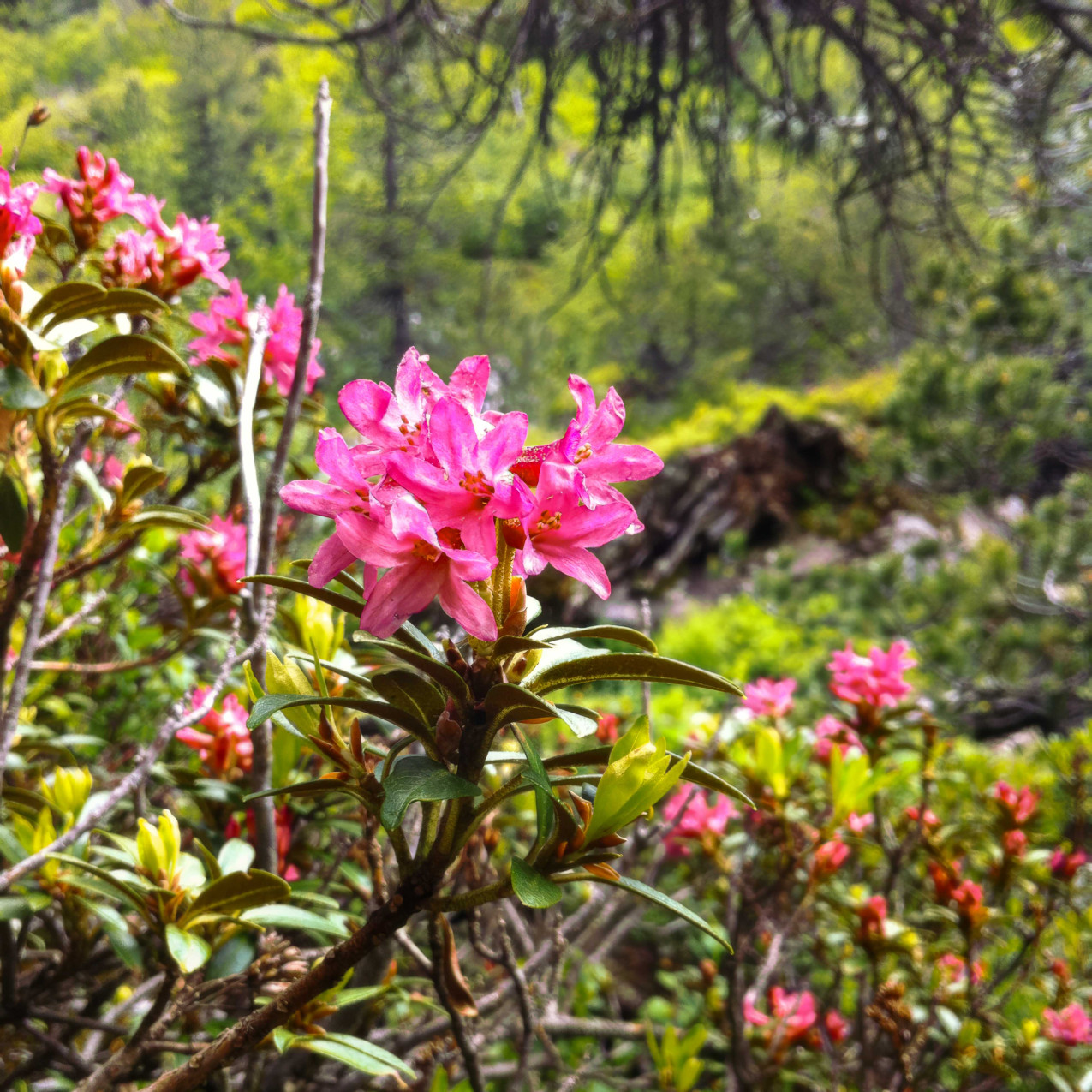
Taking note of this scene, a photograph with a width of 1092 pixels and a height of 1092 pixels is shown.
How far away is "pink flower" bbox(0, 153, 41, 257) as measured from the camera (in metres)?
0.62

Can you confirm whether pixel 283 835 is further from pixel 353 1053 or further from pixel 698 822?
pixel 698 822

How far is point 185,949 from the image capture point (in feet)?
1.75

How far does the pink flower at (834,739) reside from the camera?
1.22 metres

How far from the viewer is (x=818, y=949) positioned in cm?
146

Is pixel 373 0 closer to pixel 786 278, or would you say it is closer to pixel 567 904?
pixel 567 904

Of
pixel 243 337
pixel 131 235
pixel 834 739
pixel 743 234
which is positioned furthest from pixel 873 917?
pixel 743 234

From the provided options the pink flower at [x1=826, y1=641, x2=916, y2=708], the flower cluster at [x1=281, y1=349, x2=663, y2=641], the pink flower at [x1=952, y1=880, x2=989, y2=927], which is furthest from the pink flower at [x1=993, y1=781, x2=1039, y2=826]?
the flower cluster at [x1=281, y1=349, x2=663, y2=641]

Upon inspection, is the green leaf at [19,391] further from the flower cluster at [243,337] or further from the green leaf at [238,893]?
the green leaf at [238,893]

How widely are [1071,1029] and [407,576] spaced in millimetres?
1492

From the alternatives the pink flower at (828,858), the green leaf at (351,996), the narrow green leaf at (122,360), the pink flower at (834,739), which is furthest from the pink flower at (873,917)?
the narrow green leaf at (122,360)

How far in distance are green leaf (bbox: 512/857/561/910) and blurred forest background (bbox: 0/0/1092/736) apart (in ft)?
4.58

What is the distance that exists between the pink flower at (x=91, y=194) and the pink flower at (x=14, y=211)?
150 millimetres

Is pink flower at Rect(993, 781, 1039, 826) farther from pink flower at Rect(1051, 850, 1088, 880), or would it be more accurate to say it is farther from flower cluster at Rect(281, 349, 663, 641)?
flower cluster at Rect(281, 349, 663, 641)

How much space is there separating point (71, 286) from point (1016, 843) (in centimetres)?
155
